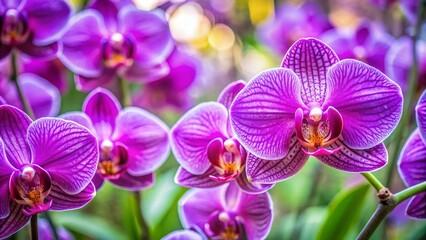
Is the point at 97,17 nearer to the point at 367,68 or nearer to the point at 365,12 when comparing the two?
the point at 367,68

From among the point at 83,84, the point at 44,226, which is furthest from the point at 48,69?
the point at 44,226

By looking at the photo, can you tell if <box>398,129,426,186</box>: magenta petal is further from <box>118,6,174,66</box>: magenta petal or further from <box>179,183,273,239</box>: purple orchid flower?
<box>118,6,174,66</box>: magenta petal

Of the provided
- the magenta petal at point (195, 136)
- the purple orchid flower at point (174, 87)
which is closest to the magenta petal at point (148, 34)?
the purple orchid flower at point (174, 87)

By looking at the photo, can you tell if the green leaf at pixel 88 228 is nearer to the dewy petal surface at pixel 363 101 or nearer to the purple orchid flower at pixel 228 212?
the purple orchid flower at pixel 228 212

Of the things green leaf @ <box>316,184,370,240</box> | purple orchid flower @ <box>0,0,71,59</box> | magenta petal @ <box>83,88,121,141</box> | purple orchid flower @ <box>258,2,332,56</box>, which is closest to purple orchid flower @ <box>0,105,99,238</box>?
magenta petal @ <box>83,88,121,141</box>

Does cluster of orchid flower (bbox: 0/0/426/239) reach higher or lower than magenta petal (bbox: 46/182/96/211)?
higher

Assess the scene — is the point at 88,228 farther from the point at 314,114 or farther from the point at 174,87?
the point at 314,114

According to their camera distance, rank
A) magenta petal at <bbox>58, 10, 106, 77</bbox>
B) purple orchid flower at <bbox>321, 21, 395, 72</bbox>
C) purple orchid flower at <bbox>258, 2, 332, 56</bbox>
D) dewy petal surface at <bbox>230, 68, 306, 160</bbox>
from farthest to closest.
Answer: purple orchid flower at <bbox>258, 2, 332, 56</bbox> < purple orchid flower at <bbox>321, 21, 395, 72</bbox> < magenta petal at <bbox>58, 10, 106, 77</bbox> < dewy petal surface at <bbox>230, 68, 306, 160</bbox>
